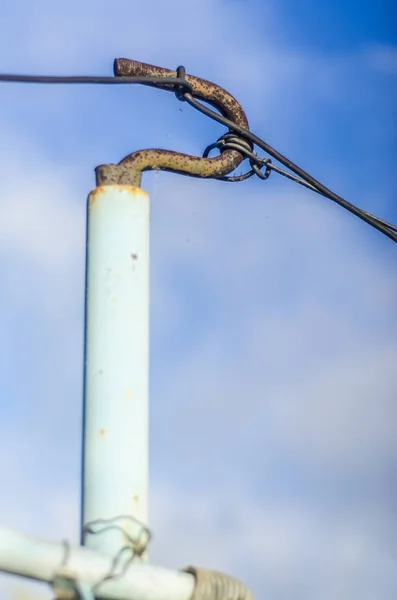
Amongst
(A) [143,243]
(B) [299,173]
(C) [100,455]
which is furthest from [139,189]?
(B) [299,173]

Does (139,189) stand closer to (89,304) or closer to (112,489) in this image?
(89,304)

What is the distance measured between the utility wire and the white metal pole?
51 cm

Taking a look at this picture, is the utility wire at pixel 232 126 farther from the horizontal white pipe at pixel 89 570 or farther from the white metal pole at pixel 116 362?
the horizontal white pipe at pixel 89 570

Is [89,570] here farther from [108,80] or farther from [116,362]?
[108,80]

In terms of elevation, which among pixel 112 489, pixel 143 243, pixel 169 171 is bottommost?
pixel 112 489

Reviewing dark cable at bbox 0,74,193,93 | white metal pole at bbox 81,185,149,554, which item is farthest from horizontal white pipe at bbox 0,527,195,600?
dark cable at bbox 0,74,193,93

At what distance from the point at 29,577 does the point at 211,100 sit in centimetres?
224

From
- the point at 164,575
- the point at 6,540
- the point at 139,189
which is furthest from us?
the point at 139,189

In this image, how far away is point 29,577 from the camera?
7.89ft

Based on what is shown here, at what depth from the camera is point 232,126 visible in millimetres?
4047

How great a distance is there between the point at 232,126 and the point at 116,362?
4.77ft

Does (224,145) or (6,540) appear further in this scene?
(224,145)

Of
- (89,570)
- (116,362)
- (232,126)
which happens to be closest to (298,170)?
(232,126)

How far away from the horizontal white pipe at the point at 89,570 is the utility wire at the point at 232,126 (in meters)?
1.64
